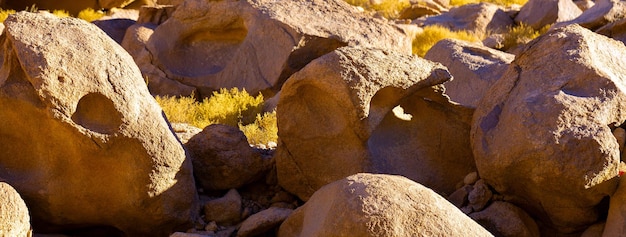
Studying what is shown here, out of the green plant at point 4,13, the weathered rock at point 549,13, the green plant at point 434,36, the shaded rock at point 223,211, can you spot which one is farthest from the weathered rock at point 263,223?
the weathered rock at point 549,13

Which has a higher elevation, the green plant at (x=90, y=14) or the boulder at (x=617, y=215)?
the boulder at (x=617, y=215)

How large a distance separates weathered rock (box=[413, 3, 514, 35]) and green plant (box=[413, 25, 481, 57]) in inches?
20.1

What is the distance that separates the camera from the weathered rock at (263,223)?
4.71 metres

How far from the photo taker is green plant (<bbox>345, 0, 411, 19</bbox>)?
53.9 ft

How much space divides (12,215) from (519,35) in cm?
968

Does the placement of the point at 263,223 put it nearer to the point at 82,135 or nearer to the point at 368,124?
the point at 368,124

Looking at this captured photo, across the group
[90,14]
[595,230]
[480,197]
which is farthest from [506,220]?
[90,14]

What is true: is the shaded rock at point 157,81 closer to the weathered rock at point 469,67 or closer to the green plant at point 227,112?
the green plant at point 227,112

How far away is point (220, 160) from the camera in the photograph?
5.41 metres

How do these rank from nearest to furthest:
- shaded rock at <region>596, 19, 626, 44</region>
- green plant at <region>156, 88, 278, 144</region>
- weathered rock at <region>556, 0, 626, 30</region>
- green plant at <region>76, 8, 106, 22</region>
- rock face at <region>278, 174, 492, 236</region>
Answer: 1. rock face at <region>278, 174, 492, 236</region>
2. green plant at <region>156, 88, 278, 144</region>
3. shaded rock at <region>596, 19, 626, 44</region>
4. weathered rock at <region>556, 0, 626, 30</region>
5. green plant at <region>76, 8, 106, 22</region>

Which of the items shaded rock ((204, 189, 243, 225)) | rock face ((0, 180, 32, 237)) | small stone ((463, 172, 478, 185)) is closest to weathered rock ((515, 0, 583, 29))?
A: small stone ((463, 172, 478, 185))

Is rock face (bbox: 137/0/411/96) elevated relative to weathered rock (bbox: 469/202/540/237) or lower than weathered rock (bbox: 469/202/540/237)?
lower

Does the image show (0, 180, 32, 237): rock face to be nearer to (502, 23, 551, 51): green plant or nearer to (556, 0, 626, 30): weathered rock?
(556, 0, 626, 30): weathered rock

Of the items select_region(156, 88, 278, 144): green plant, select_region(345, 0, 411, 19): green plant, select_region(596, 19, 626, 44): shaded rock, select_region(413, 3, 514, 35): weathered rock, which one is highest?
select_region(596, 19, 626, 44): shaded rock
